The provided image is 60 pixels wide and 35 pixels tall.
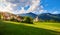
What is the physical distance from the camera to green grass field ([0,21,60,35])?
17.7ft

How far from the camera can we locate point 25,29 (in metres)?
5.66

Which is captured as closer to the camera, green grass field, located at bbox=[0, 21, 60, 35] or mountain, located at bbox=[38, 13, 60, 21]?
green grass field, located at bbox=[0, 21, 60, 35]

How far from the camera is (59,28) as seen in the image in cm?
627

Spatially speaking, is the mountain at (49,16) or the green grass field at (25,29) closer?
the green grass field at (25,29)

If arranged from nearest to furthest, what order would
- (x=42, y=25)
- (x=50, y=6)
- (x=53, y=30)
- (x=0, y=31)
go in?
(x=0, y=31), (x=53, y=30), (x=42, y=25), (x=50, y=6)

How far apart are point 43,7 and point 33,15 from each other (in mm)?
598

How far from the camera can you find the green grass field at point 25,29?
5409 millimetres

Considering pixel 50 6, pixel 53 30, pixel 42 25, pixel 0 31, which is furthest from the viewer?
pixel 50 6

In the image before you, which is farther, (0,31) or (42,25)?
(42,25)

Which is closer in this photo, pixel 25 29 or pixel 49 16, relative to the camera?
pixel 25 29

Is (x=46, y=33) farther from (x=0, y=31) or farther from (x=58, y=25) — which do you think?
(x=0, y=31)

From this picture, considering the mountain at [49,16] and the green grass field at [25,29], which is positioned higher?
the mountain at [49,16]

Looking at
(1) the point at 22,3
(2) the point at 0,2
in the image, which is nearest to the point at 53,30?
(1) the point at 22,3

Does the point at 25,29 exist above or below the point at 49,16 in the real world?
below
